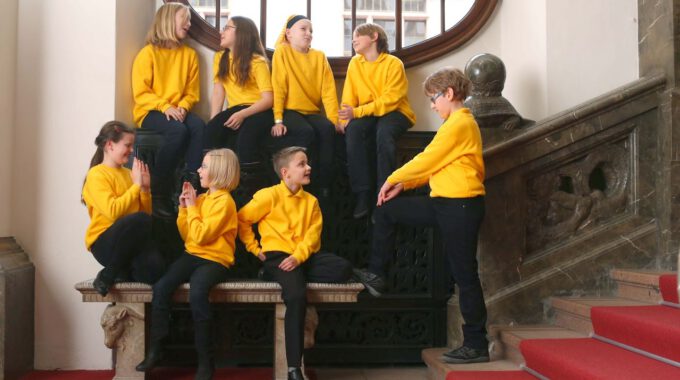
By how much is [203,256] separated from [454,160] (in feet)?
5.44

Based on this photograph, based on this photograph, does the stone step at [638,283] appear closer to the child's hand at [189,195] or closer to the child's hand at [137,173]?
the child's hand at [189,195]

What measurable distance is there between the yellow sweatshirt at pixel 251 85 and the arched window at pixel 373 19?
0.66m

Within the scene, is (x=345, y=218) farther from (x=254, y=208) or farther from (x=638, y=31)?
(x=638, y=31)

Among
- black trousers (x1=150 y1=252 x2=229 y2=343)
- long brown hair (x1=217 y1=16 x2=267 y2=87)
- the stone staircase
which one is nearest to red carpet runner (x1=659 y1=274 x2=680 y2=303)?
the stone staircase

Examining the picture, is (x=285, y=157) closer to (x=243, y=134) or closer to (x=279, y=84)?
(x=243, y=134)

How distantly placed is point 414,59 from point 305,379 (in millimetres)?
2905

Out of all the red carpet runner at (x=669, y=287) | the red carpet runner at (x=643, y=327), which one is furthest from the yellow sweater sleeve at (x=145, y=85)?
the red carpet runner at (x=669, y=287)

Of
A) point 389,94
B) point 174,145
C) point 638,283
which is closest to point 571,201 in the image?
point 638,283

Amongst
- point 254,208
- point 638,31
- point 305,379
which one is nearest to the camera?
point 305,379

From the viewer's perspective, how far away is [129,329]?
461 cm

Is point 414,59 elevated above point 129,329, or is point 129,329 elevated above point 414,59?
point 414,59

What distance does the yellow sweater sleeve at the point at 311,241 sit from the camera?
15.2 ft

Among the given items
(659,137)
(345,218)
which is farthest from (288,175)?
(659,137)

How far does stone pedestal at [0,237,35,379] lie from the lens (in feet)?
15.6
